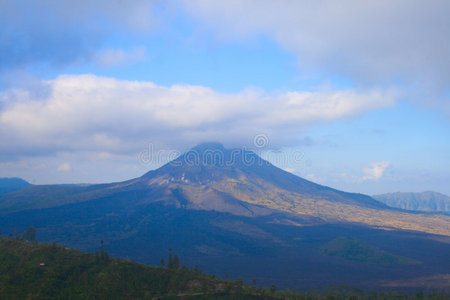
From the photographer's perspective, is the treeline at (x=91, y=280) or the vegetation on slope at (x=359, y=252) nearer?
the treeline at (x=91, y=280)

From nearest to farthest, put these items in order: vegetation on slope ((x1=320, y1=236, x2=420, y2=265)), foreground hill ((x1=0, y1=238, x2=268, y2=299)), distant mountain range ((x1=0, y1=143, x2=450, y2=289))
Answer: foreground hill ((x1=0, y1=238, x2=268, y2=299)), distant mountain range ((x1=0, y1=143, x2=450, y2=289)), vegetation on slope ((x1=320, y1=236, x2=420, y2=265))

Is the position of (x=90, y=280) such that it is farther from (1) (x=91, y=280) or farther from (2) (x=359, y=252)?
(2) (x=359, y=252)

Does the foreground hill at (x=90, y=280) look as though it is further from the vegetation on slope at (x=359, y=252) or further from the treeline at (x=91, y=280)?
the vegetation on slope at (x=359, y=252)

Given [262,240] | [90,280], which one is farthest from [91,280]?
[262,240]

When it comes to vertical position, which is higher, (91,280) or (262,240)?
(91,280)

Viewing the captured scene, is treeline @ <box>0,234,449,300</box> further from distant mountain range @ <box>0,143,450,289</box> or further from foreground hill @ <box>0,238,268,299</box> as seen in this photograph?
distant mountain range @ <box>0,143,450,289</box>

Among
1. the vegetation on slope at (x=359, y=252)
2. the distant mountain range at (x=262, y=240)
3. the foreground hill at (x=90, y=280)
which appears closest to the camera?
the foreground hill at (x=90, y=280)

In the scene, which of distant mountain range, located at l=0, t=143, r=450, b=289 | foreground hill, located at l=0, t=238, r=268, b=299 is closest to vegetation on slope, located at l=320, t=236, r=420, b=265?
distant mountain range, located at l=0, t=143, r=450, b=289

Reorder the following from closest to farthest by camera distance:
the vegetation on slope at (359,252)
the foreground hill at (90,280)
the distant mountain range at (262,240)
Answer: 1. the foreground hill at (90,280)
2. the distant mountain range at (262,240)
3. the vegetation on slope at (359,252)

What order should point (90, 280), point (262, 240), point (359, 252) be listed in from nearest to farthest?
point (90, 280) < point (359, 252) < point (262, 240)

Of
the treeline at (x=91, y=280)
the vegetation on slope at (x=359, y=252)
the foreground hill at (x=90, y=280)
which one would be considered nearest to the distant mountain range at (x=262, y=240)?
the vegetation on slope at (x=359, y=252)
